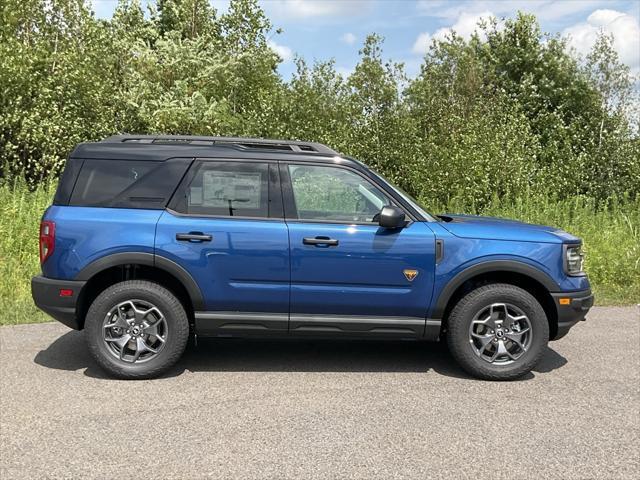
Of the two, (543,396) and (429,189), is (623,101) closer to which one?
(429,189)

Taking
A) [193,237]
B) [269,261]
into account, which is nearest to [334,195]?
[269,261]

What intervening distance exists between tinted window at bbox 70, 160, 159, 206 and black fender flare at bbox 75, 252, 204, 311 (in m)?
0.47

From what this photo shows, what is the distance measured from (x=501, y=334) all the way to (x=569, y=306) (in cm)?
60

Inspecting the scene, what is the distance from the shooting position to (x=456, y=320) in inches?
189

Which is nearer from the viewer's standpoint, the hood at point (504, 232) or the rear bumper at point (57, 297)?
the rear bumper at point (57, 297)

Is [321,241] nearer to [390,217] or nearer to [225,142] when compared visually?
[390,217]

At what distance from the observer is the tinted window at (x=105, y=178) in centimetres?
475

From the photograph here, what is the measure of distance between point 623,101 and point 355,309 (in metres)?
21.7

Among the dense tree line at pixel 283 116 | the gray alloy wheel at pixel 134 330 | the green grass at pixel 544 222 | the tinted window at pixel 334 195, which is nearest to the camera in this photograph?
the gray alloy wheel at pixel 134 330

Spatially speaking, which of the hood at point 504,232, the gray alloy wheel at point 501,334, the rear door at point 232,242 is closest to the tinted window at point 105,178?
the rear door at point 232,242

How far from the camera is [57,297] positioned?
468 centimetres

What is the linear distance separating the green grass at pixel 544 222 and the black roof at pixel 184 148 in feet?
9.22

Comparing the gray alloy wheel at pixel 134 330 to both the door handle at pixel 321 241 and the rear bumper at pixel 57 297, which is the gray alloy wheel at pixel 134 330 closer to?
the rear bumper at pixel 57 297

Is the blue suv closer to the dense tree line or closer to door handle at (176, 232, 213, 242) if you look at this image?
door handle at (176, 232, 213, 242)
